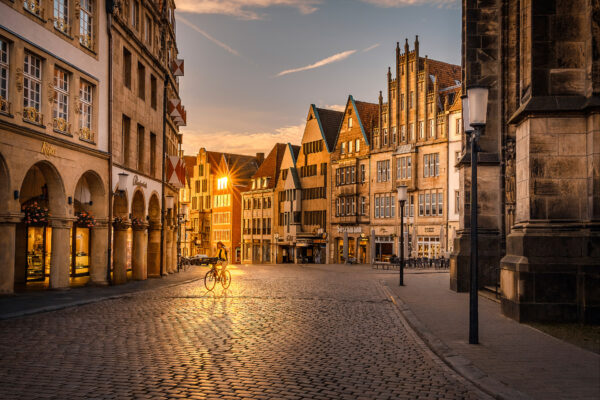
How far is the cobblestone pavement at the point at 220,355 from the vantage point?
7.53 m

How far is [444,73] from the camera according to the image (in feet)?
192

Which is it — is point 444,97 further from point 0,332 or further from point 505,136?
point 0,332

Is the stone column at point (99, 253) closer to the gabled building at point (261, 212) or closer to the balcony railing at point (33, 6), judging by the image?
the balcony railing at point (33, 6)

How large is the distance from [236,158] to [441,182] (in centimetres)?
4712

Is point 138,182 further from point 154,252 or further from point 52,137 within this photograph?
point 52,137

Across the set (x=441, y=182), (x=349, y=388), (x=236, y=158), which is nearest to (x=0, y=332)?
(x=349, y=388)

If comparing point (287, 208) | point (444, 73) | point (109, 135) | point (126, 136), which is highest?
point (444, 73)

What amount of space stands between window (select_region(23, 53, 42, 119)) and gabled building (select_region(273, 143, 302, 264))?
57.7m

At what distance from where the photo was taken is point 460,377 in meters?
8.37

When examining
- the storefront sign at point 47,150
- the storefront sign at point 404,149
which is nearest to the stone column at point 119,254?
the storefront sign at point 47,150

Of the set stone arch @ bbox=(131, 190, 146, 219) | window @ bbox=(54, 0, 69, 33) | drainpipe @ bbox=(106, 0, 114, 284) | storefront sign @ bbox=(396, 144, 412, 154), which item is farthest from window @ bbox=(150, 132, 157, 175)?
storefront sign @ bbox=(396, 144, 412, 154)

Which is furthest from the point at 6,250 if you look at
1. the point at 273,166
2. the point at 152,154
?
the point at 273,166

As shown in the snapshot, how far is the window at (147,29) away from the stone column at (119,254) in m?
10.6

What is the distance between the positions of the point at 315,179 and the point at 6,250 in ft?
190
